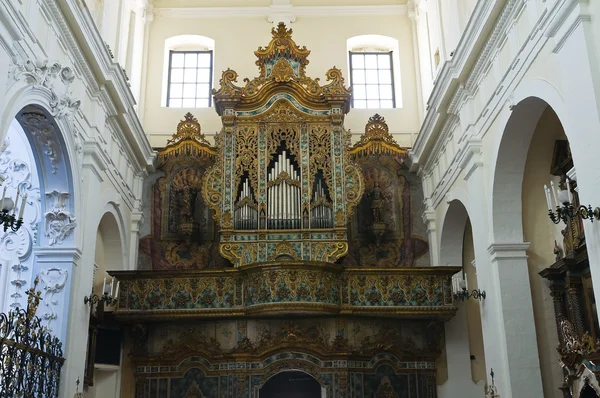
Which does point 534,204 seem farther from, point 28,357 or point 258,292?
point 28,357

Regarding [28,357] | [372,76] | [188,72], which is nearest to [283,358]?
[28,357]

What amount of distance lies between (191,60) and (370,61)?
189 inches

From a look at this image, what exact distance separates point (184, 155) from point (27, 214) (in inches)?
188

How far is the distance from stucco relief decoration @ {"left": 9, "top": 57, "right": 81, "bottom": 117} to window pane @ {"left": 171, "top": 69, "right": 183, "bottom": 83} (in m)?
7.21

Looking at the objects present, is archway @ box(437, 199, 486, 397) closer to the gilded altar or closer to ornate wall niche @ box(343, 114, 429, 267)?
the gilded altar

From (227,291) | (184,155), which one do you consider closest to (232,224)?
(227,291)

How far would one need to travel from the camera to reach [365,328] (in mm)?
14734

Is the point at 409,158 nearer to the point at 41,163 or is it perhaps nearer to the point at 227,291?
the point at 227,291

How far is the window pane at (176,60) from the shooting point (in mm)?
18688

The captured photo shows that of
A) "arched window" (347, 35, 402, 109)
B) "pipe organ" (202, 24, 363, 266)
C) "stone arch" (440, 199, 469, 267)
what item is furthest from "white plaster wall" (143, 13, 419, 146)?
"stone arch" (440, 199, 469, 267)

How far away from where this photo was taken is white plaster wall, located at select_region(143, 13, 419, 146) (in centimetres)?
1770

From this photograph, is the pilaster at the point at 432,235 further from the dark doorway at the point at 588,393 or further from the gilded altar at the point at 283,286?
the dark doorway at the point at 588,393

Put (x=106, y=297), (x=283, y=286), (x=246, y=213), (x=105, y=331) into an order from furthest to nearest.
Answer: (x=246, y=213) < (x=105, y=331) < (x=283, y=286) < (x=106, y=297)

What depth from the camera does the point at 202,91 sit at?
18.3 metres
